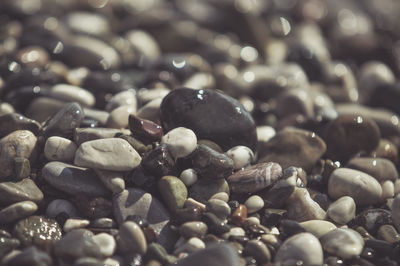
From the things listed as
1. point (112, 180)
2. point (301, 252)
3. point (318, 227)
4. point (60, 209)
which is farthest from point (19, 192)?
point (318, 227)

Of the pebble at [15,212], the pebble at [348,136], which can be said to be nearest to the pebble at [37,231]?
the pebble at [15,212]

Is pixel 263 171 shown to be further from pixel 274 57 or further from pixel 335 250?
pixel 274 57

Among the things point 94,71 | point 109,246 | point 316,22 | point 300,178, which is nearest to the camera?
point 109,246

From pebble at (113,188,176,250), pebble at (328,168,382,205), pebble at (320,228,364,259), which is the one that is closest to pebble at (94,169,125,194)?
pebble at (113,188,176,250)

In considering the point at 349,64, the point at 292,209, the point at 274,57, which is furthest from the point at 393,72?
the point at 292,209

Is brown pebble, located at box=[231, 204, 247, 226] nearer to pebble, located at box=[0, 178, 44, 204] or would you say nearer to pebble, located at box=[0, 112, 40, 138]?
pebble, located at box=[0, 178, 44, 204]

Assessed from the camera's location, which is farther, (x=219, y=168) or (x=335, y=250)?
(x=219, y=168)

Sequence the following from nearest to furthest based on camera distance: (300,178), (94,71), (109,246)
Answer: (109,246) → (300,178) → (94,71)

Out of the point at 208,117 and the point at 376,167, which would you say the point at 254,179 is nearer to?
the point at 208,117

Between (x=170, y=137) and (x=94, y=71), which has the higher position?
(x=170, y=137)
